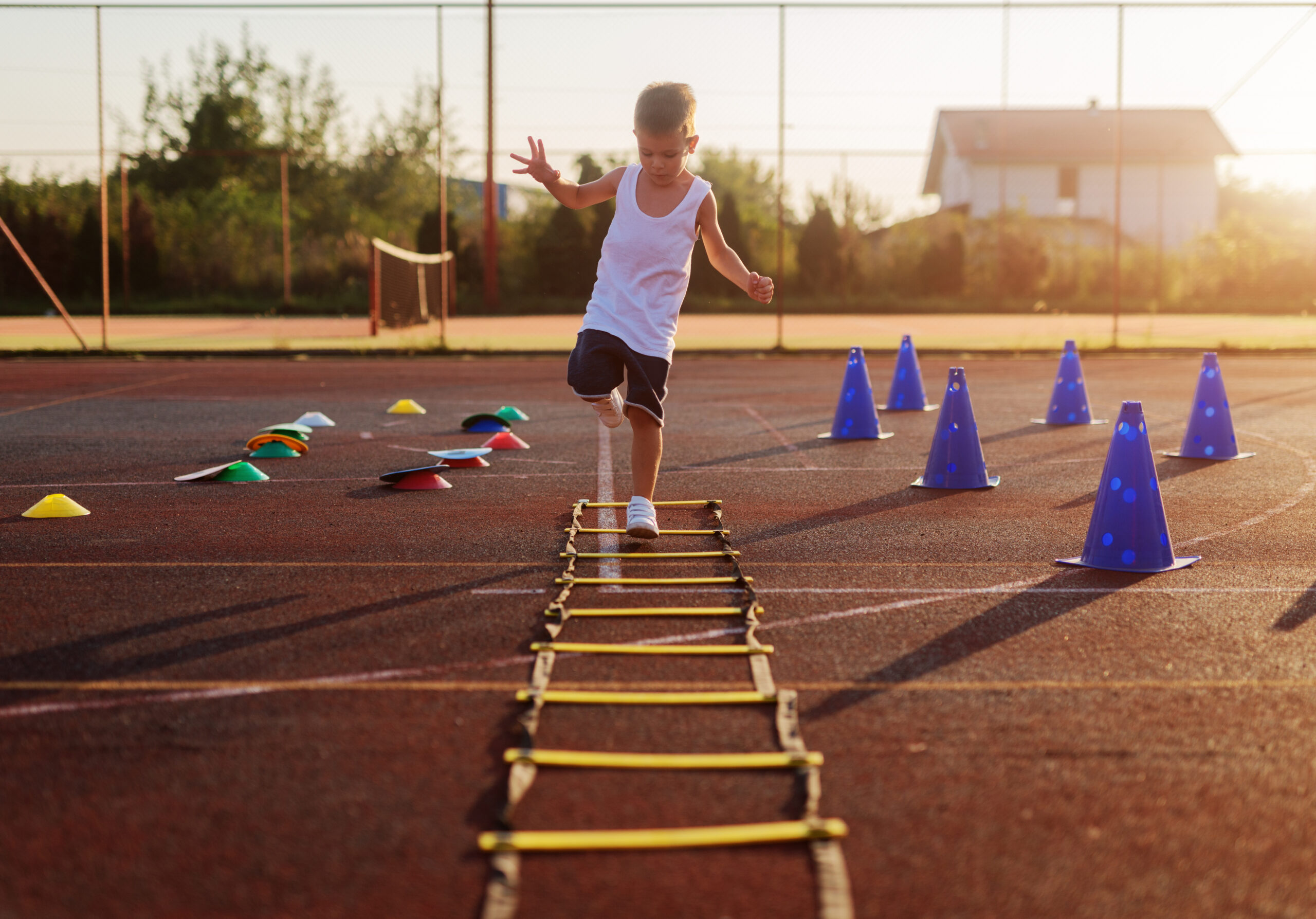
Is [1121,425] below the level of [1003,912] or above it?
above

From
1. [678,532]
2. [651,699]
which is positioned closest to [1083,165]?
[678,532]

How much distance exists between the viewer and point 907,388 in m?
11.8

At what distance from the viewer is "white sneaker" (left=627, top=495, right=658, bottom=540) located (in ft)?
18.5

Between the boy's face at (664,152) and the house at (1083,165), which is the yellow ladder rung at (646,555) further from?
the house at (1083,165)

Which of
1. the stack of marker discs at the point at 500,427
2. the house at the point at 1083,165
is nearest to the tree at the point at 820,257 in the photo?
the house at the point at 1083,165

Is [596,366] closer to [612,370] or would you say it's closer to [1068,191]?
[612,370]

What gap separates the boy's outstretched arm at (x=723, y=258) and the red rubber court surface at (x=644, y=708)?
1.15 metres

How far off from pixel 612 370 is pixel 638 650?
1.93 metres

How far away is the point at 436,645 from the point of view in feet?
13.4

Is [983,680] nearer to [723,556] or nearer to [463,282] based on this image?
[723,556]

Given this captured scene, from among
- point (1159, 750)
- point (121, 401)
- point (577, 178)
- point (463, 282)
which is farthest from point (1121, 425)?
point (463, 282)

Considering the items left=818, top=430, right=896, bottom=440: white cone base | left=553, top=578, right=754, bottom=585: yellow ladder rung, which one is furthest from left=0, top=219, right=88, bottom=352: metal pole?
left=553, top=578, right=754, bottom=585: yellow ladder rung

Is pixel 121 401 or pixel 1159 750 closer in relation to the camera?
pixel 1159 750

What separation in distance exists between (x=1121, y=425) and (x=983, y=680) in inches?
82.3
